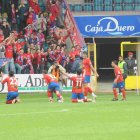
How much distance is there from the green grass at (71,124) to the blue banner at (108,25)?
60.5 feet

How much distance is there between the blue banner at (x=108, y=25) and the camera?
37562 mm

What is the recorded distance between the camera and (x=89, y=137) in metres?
12.5

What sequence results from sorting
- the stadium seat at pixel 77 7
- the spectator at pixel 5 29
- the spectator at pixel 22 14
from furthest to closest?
the stadium seat at pixel 77 7 → the spectator at pixel 22 14 → the spectator at pixel 5 29

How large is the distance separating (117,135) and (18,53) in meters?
20.6

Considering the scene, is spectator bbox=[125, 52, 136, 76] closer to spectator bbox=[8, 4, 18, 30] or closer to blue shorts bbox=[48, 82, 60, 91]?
spectator bbox=[8, 4, 18, 30]

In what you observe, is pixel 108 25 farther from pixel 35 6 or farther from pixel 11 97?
pixel 11 97

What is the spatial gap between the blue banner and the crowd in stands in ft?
4.27

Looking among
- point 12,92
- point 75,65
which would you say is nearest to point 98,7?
point 75,65

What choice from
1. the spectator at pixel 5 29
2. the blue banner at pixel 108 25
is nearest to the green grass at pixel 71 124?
the spectator at pixel 5 29

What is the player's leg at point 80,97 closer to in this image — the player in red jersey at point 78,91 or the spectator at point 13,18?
the player in red jersey at point 78,91

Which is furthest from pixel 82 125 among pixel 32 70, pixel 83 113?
pixel 32 70

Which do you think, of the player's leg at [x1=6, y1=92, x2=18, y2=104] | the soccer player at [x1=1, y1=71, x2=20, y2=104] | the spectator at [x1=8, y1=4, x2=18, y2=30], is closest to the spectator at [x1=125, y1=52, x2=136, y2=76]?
the spectator at [x1=8, y1=4, x2=18, y2=30]

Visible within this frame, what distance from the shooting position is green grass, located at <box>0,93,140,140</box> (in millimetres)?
12789

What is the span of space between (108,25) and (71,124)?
75.6 feet
